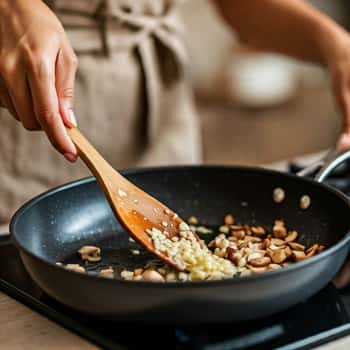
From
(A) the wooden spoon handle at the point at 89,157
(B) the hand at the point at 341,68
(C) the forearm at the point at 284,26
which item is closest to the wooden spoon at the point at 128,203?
(A) the wooden spoon handle at the point at 89,157

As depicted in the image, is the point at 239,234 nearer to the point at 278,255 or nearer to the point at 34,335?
the point at 278,255

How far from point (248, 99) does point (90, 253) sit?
2.25 metres

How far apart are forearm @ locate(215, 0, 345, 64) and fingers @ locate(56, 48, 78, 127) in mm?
553

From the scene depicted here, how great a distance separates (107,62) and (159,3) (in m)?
0.13

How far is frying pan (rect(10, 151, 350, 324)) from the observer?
2.43 ft

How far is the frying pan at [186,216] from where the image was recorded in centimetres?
74

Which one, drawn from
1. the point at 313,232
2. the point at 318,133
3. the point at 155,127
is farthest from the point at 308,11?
the point at 318,133

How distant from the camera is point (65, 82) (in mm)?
923

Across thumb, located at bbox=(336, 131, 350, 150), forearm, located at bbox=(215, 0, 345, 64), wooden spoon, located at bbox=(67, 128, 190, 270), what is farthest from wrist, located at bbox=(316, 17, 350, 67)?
wooden spoon, located at bbox=(67, 128, 190, 270)

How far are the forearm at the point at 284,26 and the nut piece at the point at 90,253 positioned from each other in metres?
0.57

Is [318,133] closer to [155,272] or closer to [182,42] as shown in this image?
[182,42]

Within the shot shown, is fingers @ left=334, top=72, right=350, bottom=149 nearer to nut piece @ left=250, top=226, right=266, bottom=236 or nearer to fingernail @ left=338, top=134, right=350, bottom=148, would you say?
fingernail @ left=338, top=134, right=350, bottom=148

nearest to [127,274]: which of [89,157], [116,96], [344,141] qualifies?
[89,157]

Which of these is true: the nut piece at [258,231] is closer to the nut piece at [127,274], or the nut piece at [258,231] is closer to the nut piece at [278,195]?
the nut piece at [278,195]
